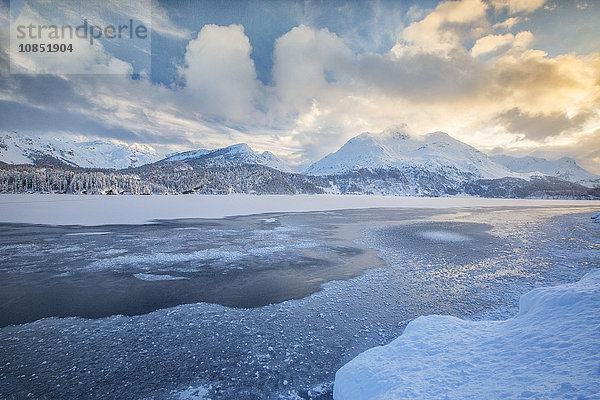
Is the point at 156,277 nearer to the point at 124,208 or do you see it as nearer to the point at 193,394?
the point at 193,394

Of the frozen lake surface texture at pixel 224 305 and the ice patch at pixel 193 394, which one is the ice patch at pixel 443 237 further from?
the ice patch at pixel 193 394

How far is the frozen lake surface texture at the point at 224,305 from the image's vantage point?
13.6 ft

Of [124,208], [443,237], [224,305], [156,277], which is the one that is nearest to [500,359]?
[224,305]

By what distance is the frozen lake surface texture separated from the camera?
415 centimetres

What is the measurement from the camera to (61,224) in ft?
66.5

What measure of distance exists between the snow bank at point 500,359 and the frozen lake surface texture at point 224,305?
461 mm

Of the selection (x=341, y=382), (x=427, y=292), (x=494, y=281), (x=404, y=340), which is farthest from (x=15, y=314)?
(x=494, y=281)

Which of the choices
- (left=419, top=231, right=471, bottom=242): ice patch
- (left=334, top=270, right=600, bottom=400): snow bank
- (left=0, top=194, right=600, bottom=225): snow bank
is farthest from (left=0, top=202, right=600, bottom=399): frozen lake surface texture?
(left=0, top=194, right=600, bottom=225): snow bank

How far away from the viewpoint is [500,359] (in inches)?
131

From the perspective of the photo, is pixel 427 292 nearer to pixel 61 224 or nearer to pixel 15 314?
pixel 15 314

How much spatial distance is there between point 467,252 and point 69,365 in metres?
15.4

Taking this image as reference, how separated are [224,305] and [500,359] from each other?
5.95m

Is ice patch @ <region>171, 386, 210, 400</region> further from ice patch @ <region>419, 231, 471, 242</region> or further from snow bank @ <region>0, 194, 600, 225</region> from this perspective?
snow bank @ <region>0, 194, 600, 225</region>

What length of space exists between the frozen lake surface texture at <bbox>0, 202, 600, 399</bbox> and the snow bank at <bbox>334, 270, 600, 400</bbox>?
46cm
